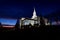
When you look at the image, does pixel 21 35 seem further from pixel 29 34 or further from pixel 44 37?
pixel 44 37

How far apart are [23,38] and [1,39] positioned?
2.05m

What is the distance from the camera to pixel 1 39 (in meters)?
9.49

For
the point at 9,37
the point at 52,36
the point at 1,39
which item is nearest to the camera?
the point at 1,39

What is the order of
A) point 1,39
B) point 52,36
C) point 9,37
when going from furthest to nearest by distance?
point 52,36 < point 9,37 < point 1,39

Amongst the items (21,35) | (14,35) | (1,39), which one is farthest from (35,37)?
(1,39)

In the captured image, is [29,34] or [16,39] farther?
[29,34]

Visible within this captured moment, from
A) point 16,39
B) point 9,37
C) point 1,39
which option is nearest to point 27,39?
point 16,39

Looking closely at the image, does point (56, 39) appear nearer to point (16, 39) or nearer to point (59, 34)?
point (59, 34)

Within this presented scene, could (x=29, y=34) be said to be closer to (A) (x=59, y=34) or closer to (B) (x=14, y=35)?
(B) (x=14, y=35)

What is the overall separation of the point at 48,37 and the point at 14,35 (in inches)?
128

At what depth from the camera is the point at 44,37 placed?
413 inches

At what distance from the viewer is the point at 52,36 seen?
1080 centimetres

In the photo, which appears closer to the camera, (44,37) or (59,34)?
(44,37)

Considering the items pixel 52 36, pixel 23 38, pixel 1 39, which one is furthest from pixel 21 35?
pixel 52 36
